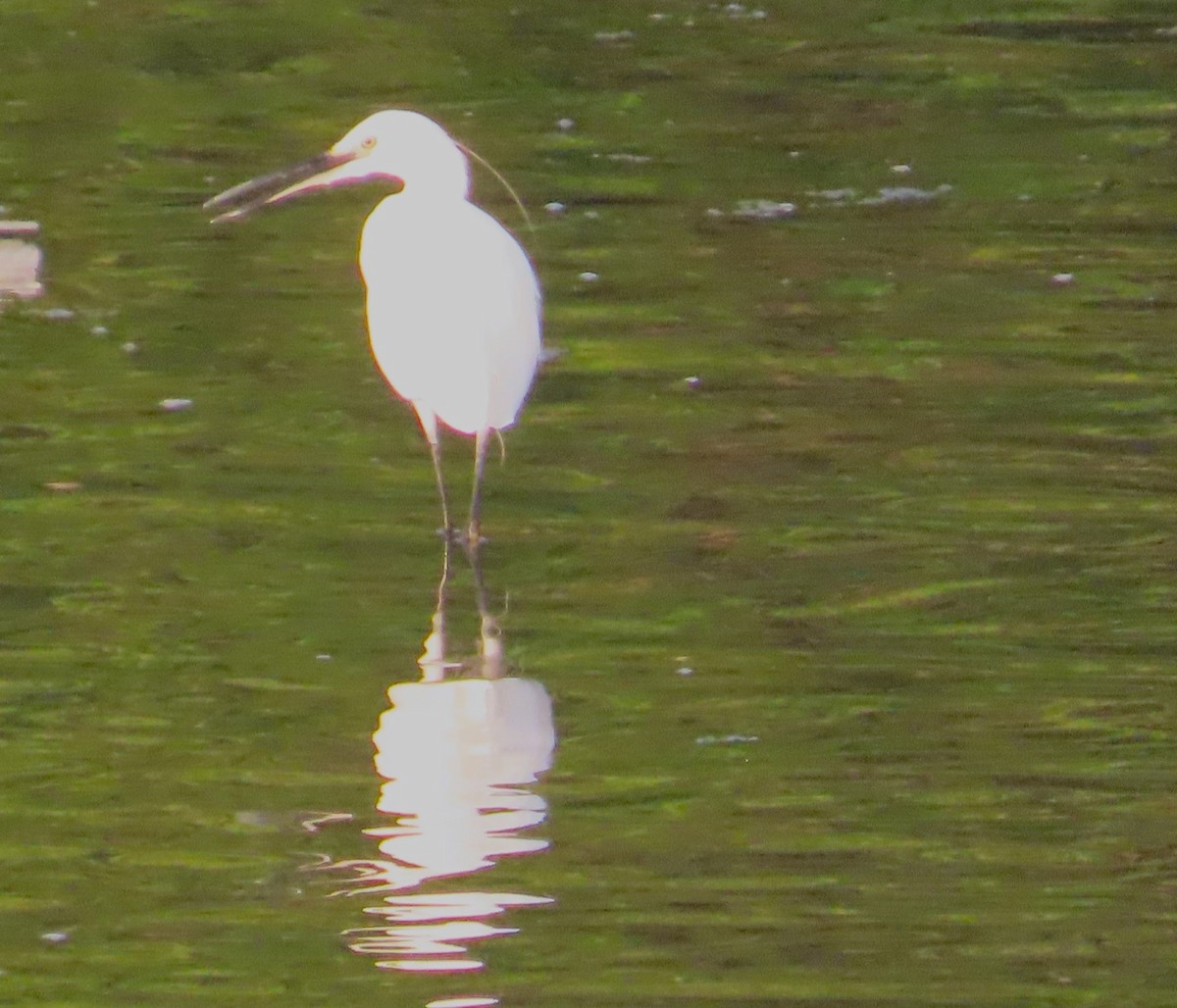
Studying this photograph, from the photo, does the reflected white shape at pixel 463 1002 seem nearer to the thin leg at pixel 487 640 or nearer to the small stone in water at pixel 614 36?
the thin leg at pixel 487 640

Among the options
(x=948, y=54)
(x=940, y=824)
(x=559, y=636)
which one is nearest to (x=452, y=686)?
(x=559, y=636)

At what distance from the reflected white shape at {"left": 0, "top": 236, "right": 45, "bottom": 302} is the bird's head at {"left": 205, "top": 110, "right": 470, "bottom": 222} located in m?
1.63

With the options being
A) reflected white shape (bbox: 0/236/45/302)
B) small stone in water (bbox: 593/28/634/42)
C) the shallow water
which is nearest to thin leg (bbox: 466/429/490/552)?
the shallow water

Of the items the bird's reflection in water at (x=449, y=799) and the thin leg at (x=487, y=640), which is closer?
the bird's reflection in water at (x=449, y=799)

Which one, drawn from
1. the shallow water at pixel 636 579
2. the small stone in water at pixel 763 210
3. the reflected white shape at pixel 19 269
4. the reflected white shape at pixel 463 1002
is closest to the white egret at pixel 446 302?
the shallow water at pixel 636 579

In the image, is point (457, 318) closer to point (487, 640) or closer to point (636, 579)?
point (636, 579)

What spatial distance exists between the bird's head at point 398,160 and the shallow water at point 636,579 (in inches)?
27.0

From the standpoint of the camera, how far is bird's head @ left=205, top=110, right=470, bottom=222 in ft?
24.7

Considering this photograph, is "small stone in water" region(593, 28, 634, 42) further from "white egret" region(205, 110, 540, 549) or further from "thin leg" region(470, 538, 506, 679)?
"thin leg" region(470, 538, 506, 679)

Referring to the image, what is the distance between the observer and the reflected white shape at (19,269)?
9.34 m

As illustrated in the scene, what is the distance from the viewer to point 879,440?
769cm

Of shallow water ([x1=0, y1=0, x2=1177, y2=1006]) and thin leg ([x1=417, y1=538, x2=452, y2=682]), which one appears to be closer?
shallow water ([x1=0, y1=0, x2=1177, y2=1006])

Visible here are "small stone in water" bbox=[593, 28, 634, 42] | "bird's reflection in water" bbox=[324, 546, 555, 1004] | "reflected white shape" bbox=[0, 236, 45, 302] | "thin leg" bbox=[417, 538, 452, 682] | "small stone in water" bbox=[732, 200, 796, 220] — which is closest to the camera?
"bird's reflection in water" bbox=[324, 546, 555, 1004]

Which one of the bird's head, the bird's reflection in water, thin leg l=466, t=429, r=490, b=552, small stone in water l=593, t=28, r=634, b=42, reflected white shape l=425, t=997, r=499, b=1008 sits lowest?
reflected white shape l=425, t=997, r=499, b=1008
